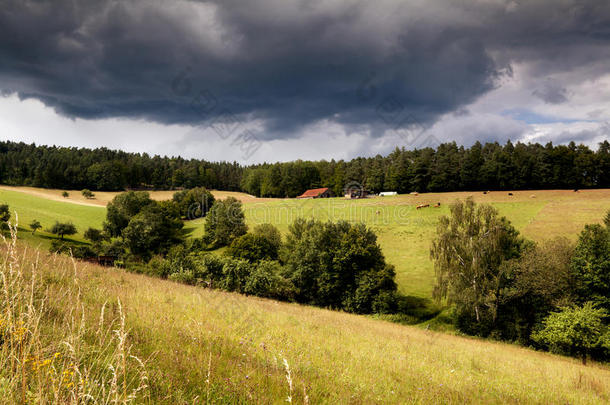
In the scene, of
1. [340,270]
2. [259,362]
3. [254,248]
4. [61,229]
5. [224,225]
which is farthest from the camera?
[224,225]

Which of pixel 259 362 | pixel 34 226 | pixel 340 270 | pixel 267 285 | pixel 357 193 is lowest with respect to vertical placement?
pixel 267 285

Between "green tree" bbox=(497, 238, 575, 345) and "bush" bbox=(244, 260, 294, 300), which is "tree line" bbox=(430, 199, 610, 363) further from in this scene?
"bush" bbox=(244, 260, 294, 300)

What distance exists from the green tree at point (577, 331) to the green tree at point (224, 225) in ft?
186

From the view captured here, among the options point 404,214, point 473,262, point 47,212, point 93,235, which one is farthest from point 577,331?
point 47,212

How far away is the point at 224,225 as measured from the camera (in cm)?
7200

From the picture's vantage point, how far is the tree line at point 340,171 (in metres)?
95.2

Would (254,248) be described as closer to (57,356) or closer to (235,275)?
(235,275)

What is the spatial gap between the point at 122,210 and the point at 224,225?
31310 millimetres

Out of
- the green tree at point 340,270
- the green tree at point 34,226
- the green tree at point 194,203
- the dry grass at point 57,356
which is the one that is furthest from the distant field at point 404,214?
the dry grass at point 57,356

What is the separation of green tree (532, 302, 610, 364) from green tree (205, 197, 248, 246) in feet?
186

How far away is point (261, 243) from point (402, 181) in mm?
78047

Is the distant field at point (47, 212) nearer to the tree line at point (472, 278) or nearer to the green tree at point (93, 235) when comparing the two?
the green tree at point (93, 235)

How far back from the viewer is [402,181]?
115 m

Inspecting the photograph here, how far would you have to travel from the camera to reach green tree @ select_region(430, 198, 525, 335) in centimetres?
3139
